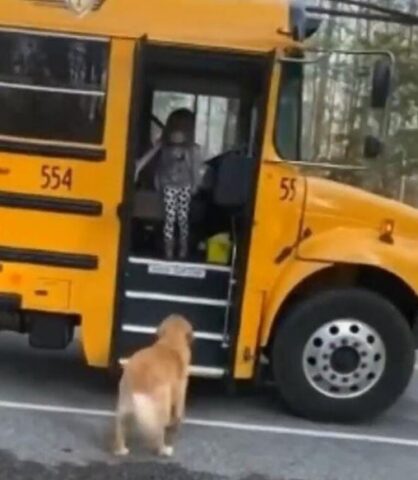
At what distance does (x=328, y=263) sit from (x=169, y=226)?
3.08 feet

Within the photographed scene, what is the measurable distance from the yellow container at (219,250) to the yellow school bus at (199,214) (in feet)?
0.04

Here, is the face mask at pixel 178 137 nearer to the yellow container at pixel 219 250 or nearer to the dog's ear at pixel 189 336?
the yellow container at pixel 219 250

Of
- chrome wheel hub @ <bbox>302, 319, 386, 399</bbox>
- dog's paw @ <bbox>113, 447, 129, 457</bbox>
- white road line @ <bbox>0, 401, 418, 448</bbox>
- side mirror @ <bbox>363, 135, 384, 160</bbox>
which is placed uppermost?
side mirror @ <bbox>363, 135, 384, 160</bbox>

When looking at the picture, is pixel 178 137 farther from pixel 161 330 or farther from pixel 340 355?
pixel 340 355

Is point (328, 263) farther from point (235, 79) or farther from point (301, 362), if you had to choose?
point (235, 79)

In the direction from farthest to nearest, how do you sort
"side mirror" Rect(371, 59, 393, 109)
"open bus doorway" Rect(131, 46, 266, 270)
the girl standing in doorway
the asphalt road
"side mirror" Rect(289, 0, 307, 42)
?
1. the girl standing in doorway
2. "open bus doorway" Rect(131, 46, 266, 270)
3. "side mirror" Rect(289, 0, 307, 42)
4. "side mirror" Rect(371, 59, 393, 109)
5. the asphalt road

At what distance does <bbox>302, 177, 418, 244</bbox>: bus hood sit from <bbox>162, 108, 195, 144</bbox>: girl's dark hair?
0.76 meters

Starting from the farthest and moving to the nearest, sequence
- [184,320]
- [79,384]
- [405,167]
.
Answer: [405,167], [79,384], [184,320]

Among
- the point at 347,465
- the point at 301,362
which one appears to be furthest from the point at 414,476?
the point at 301,362

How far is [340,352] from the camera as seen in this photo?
9.62 meters

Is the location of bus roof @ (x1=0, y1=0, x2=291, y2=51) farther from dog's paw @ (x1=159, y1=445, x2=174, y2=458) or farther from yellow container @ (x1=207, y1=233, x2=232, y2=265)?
dog's paw @ (x1=159, y1=445, x2=174, y2=458)

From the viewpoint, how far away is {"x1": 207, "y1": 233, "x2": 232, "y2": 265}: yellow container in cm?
958

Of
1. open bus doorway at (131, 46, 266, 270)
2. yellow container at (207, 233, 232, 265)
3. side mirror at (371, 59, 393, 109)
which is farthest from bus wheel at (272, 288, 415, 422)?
side mirror at (371, 59, 393, 109)

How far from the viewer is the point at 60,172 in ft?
31.0
